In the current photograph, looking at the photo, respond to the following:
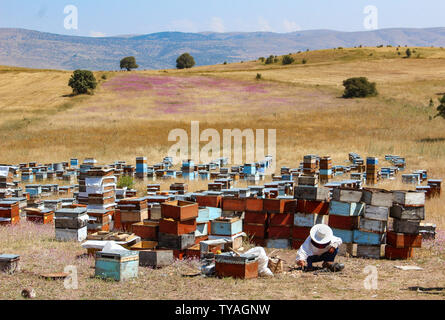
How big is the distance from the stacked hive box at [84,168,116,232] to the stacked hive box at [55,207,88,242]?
A: 726mm

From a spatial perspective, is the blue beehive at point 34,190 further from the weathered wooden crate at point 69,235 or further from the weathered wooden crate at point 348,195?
the weathered wooden crate at point 348,195

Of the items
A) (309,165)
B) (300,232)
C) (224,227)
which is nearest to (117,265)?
(224,227)

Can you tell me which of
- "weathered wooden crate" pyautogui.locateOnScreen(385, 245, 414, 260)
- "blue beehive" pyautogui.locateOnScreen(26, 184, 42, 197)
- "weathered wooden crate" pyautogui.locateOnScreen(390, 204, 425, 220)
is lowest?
"weathered wooden crate" pyautogui.locateOnScreen(385, 245, 414, 260)

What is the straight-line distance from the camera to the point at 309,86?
234ft

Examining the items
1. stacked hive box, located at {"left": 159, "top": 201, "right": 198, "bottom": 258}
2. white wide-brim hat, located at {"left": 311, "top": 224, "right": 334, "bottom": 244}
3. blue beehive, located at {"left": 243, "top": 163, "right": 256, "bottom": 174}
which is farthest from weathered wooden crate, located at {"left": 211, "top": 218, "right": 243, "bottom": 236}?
blue beehive, located at {"left": 243, "top": 163, "right": 256, "bottom": 174}

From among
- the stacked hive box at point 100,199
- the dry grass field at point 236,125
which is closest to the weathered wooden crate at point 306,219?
the dry grass field at point 236,125

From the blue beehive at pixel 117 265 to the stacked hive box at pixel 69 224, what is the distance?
3.45 metres

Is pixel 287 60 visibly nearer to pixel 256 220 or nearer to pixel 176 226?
pixel 256 220

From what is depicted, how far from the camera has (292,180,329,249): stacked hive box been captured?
11.9m

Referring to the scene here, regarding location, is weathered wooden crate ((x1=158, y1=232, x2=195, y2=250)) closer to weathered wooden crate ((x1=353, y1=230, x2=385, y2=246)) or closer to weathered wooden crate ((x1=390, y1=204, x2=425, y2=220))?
weathered wooden crate ((x1=353, y1=230, x2=385, y2=246))

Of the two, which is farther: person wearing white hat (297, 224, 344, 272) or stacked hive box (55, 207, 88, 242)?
stacked hive box (55, 207, 88, 242)

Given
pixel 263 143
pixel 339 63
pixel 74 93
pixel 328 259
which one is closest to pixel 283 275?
pixel 328 259

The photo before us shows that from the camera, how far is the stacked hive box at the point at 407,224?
11.2 meters
